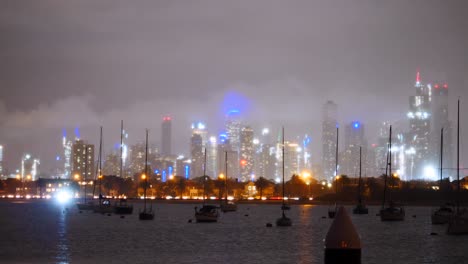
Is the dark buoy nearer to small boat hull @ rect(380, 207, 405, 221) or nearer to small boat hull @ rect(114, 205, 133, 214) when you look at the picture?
small boat hull @ rect(380, 207, 405, 221)

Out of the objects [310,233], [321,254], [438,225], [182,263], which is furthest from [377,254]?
[438,225]

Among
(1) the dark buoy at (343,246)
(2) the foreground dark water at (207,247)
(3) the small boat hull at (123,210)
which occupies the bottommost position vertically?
(2) the foreground dark water at (207,247)

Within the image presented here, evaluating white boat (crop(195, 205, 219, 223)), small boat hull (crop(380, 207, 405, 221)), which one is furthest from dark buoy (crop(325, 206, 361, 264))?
small boat hull (crop(380, 207, 405, 221))

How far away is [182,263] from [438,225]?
66.6 metres

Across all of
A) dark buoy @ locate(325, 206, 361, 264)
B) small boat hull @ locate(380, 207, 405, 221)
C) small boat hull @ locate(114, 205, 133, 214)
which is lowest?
small boat hull @ locate(114, 205, 133, 214)

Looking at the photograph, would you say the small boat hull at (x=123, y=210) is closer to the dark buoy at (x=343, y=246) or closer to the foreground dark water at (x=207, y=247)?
the foreground dark water at (x=207, y=247)

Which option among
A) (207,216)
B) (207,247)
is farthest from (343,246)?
(207,216)

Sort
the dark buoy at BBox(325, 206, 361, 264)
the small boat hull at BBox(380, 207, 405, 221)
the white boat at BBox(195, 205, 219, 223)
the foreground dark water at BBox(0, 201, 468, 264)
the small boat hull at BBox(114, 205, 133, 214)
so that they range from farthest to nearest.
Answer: the small boat hull at BBox(114, 205, 133, 214), the small boat hull at BBox(380, 207, 405, 221), the white boat at BBox(195, 205, 219, 223), the foreground dark water at BBox(0, 201, 468, 264), the dark buoy at BBox(325, 206, 361, 264)

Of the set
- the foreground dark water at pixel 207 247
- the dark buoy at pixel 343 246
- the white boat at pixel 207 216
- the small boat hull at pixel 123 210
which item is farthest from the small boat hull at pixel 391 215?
the dark buoy at pixel 343 246

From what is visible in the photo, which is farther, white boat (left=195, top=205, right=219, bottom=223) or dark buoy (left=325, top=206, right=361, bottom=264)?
white boat (left=195, top=205, right=219, bottom=223)

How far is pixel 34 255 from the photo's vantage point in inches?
2264

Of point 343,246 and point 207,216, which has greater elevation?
point 343,246

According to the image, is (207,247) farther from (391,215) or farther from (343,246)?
(391,215)

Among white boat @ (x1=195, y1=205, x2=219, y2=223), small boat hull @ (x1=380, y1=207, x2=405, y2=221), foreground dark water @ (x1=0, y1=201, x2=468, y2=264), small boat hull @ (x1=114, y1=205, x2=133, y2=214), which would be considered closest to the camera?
foreground dark water @ (x1=0, y1=201, x2=468, y2=264)
